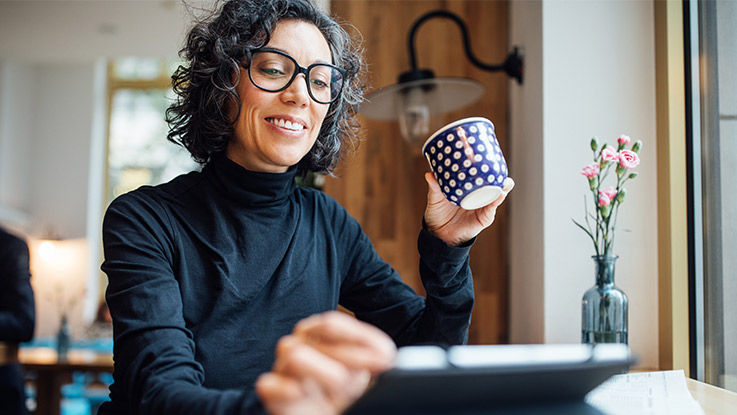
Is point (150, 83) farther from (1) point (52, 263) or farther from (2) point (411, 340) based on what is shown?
(2) point (411, 340)

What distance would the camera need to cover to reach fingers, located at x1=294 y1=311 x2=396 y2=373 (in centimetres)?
43

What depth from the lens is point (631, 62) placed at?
1503 millimetres

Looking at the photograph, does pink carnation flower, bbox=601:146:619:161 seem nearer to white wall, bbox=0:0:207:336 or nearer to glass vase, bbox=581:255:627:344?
glass vase, bbox=581:255:627:344

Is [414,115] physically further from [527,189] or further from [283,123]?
[283,123]

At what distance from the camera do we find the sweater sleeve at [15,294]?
2.02 metres

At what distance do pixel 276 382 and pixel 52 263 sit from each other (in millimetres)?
7497

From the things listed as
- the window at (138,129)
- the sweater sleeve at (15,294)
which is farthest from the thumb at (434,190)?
the window at (138,129)

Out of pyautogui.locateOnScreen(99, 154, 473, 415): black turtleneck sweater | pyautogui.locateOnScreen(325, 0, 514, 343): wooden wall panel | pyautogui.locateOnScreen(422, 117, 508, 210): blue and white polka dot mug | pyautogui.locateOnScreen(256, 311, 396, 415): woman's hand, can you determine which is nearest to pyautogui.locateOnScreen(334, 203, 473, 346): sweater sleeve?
pyautogui.locateOnScreen(99, 154, 473, 415): black turtleneck sweater

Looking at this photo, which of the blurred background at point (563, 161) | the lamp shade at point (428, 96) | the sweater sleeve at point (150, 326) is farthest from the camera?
the lamp shade at point (428, 96)

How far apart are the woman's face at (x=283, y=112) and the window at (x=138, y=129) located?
6558mm

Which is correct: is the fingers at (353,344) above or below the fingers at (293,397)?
above

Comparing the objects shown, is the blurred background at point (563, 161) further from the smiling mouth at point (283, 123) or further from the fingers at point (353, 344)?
the fingers at point (353, 344)

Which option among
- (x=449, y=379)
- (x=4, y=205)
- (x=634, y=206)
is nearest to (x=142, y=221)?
(x=449, y=379)

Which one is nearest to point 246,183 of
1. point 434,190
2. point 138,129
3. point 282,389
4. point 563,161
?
point 434,190
